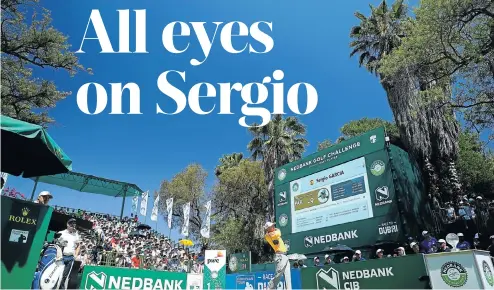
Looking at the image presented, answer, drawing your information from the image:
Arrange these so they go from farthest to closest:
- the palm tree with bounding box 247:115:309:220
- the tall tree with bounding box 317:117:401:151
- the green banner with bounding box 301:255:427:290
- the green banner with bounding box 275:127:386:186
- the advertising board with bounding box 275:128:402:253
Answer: the tall tree with bounding box 317:117:401:151 → the palm tree with bounding box 247:115:309:220 → the green banner with bounding box 275:127:386:186 → the advertising board with bounding box 275:128:402:253 → the green banner with bounding box 301:255:427:290

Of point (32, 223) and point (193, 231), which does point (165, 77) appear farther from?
point (193, 231)

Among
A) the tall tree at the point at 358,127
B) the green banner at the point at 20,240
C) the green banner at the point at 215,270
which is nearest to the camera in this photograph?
the green banner at the point at 20,240

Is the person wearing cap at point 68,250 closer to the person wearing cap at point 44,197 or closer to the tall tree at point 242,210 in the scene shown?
the person wearing cap at point 44,197

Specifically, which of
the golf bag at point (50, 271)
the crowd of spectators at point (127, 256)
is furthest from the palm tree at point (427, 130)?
the golf bag at point (50, 271)

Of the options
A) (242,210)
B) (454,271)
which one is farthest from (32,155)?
(242,210)

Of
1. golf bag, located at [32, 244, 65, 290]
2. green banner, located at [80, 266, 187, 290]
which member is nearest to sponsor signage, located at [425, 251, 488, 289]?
golf bag, located at [32, 244, 65, 290]

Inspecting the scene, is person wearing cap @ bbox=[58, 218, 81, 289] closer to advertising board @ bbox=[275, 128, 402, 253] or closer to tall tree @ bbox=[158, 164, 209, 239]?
advertising board @ bbox=[275, 128, 402, 253]

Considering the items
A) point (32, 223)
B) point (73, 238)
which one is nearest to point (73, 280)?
point (73, 238)
